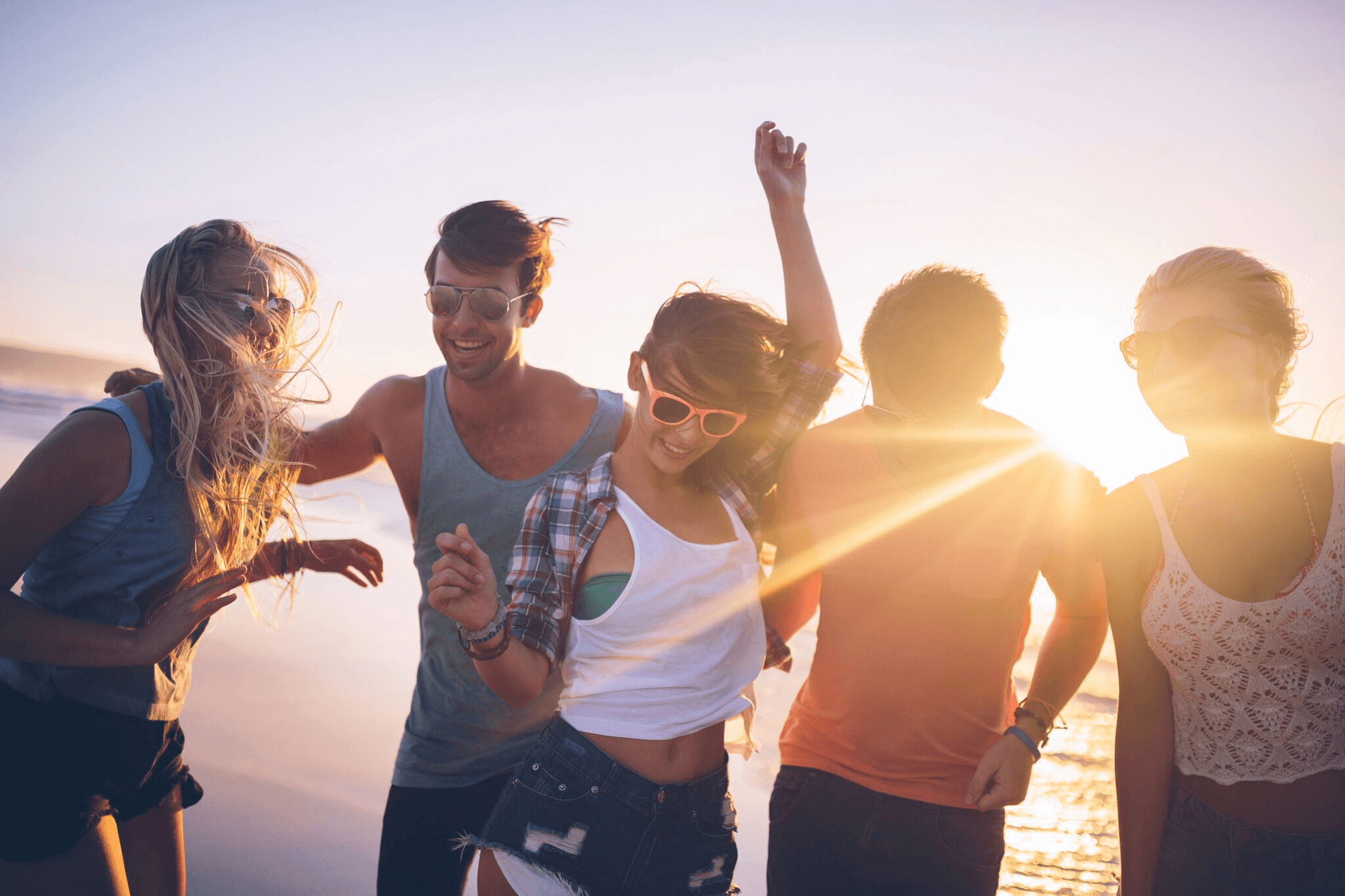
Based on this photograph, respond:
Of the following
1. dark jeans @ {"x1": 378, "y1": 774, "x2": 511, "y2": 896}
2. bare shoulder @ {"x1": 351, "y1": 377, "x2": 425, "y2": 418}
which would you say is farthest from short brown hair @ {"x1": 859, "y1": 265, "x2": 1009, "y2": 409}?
dark jeans @ {"x1": 378, "y1": 774, "x2": 511, "y2": 896}

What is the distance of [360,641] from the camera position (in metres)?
7.49

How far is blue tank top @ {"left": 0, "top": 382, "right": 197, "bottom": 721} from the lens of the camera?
2381 millimetres

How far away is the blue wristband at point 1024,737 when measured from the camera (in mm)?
2377

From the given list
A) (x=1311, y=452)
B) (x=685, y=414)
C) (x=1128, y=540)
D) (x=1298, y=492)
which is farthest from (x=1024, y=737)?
(x=685, y=414)

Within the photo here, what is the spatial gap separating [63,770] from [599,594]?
1560 millimetres

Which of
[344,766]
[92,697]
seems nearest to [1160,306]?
[92,697]

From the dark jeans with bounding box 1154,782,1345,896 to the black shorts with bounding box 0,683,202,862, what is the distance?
288 cm

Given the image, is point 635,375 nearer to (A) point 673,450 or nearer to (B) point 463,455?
(A) point 673,450

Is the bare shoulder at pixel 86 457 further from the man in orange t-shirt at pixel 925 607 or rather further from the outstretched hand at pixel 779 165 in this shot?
the outstretched hand at pixel 779 165

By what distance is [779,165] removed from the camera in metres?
2.93

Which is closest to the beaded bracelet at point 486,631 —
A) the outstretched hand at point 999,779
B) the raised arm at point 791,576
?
the raised arm at point 791,576

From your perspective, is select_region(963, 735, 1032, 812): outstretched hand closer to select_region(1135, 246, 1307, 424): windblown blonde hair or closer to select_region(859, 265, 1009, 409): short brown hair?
select_region(859, 265, 1009, 409): short brown hair

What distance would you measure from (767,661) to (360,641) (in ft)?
19.0

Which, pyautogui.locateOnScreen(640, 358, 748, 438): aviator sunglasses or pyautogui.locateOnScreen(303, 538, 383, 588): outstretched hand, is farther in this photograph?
pyautogui.locateOnScreen(303, 538, 383, 588): outstretched hand
